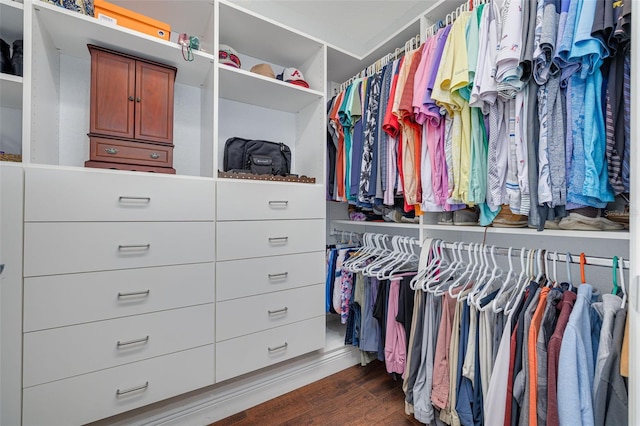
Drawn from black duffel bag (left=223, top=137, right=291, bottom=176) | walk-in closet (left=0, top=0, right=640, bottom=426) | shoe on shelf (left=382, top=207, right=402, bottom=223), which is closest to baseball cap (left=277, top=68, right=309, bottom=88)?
walk-in closet (left=0, top=0, right=640, bottom=426)

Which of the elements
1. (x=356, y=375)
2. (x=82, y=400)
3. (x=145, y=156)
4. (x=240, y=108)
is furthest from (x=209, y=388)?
(x=240, y=108)

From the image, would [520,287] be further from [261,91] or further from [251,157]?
[261,91]

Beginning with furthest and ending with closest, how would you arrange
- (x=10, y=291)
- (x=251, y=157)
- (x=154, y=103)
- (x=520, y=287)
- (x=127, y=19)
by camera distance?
1. (x=251, y=157)
2. (x=154, y=103)
3. (x=127, y=19)
4. (x=520, y=287)
5. (x=10, y=291)

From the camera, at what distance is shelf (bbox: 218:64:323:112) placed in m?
1.56

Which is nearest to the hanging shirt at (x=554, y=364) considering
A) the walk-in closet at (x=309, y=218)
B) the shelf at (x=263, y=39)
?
the walk-in closet at (x=309, y=218)

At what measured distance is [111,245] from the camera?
1156mm

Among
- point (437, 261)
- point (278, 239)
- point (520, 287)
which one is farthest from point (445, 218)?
point (278, 239)

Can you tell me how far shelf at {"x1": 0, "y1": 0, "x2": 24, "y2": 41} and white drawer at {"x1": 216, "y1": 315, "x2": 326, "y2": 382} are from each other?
1675 millimetres

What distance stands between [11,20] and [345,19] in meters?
1.91

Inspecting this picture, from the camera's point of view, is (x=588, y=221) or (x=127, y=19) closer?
(x=588, y=221)

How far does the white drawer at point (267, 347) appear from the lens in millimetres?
1401

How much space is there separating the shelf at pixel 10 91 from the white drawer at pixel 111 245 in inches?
22.5

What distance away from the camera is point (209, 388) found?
145cm

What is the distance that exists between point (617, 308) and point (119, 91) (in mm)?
2139
